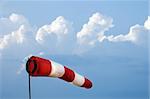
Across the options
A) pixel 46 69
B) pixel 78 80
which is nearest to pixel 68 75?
pixel 78 80

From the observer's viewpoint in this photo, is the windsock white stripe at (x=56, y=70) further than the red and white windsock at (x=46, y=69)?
Yes

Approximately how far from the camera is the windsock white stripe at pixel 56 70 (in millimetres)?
3256

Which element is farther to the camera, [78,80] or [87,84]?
[87,84]

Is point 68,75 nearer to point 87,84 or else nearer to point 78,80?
point 78,80

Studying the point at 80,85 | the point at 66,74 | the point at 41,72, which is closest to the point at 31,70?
the point at 41,72

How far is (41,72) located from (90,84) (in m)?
0.80

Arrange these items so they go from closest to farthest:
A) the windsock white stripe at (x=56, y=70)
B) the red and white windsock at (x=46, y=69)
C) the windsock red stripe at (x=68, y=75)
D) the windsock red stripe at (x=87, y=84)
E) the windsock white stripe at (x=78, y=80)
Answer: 1. the red and white windsock at (x=46, y=69)
2. the windsock white stripe at (x=56, y=70)
3. the windsock red stripe at (x=68, y=75)
4. the windsock white stripe at (x=78, y=80)
5. the windsock red stripe at (x=87, y=84)

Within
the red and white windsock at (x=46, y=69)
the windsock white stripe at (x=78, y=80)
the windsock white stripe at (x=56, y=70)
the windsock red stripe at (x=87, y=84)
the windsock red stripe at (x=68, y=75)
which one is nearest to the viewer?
the red and white windsock at (x=46, y=69)

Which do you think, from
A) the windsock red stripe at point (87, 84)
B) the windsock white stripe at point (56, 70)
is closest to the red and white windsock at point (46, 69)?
the windsock white stripe at point (56, 70)

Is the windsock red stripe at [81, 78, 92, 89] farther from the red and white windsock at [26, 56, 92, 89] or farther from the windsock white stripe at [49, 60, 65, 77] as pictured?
the windsock white stripe at [49, 60, 65, 77]

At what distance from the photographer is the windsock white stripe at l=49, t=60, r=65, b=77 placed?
3256 mm

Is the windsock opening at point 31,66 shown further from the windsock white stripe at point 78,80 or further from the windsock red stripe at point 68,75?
the windsock white stripe at point 78,80

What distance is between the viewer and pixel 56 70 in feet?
10.8

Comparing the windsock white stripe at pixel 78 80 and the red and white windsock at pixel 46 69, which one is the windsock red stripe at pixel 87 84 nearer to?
the windsock white stripe at pixel 78 80
